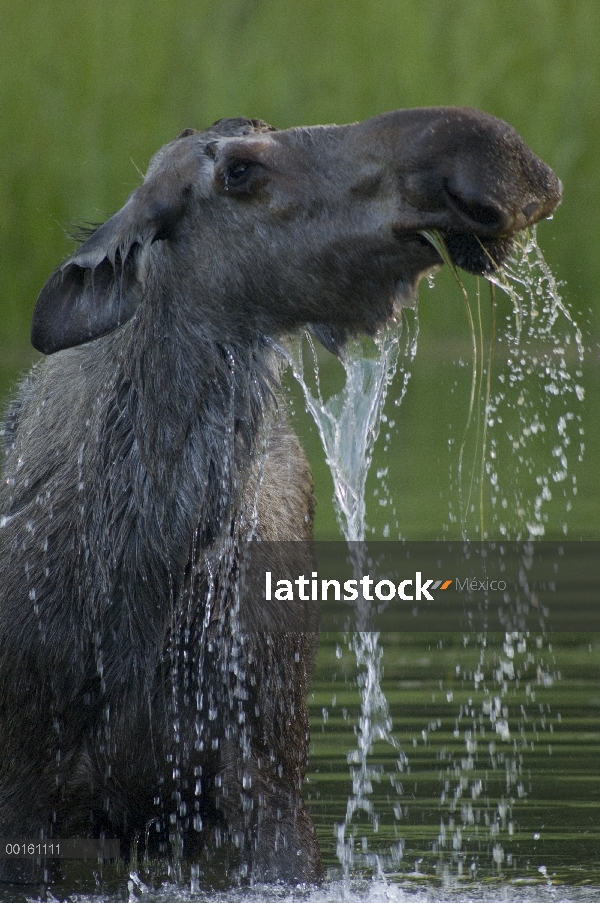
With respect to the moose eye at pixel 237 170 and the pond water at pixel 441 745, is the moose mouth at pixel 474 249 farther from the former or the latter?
the moose eye at pixel 237 170

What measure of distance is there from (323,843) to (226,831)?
87 centimetres

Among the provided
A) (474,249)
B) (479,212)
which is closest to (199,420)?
(474,249)

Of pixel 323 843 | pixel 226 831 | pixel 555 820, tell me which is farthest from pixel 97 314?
pixel 555 820

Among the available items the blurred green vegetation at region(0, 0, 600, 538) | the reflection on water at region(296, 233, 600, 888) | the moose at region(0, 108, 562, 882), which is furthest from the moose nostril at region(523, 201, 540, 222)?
the blurred green vegetation at region(0, 0, 600, 538)

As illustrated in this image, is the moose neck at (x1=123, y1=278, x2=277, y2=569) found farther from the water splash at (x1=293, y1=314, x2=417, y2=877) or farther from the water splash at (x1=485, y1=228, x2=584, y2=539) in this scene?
the water splash at (x1=485, y1=228, x2=584, y2=539)

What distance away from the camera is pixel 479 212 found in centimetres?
412

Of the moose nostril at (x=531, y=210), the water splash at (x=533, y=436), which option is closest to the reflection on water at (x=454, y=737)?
the moose nostril at (x=531, y=210)

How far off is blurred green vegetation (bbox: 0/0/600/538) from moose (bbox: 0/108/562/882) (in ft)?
39.5

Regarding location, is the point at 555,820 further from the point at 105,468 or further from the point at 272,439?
the point at 105,468

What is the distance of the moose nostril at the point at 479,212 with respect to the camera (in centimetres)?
409

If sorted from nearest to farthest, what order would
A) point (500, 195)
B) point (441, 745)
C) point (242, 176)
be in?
1. point (500, 195)
2. point (242, 176)
3. point (441, 745)

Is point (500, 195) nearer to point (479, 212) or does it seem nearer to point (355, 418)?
point (479, 212)

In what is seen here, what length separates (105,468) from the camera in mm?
4801

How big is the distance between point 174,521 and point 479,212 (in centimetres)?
120
